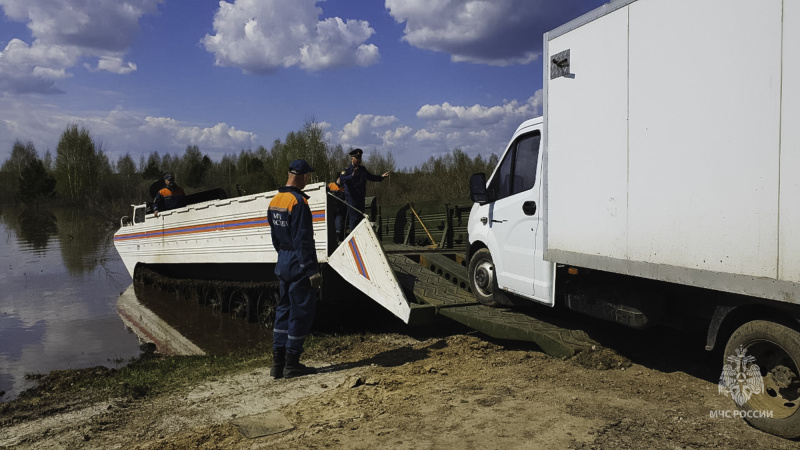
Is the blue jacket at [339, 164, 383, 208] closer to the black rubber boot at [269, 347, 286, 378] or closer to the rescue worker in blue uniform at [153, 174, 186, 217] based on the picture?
the black rubber boot at [269, 347, 286, 378]

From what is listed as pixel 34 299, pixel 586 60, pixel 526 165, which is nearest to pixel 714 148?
pixel 586 60

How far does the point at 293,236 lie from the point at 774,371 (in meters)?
3.95

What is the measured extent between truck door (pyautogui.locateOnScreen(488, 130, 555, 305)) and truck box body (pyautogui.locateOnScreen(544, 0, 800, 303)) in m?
0.38

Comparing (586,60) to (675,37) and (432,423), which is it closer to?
(675,37)

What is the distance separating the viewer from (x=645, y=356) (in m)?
5.26

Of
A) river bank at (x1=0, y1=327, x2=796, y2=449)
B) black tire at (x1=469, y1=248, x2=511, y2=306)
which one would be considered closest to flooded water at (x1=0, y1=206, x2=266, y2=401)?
river bank at (x1=0, y1=327, x2=796, y2=449)

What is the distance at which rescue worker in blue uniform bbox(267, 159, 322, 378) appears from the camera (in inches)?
224

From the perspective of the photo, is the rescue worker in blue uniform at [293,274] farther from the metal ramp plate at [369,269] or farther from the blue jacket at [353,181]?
the blue jacket at [353,181]

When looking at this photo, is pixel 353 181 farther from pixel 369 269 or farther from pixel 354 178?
pixel 369 269

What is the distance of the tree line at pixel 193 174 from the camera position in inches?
1056

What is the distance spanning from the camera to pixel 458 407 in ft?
14.1

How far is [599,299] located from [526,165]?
1.57 metres

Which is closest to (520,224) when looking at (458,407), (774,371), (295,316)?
(458,407)

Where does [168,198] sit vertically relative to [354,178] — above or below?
below
